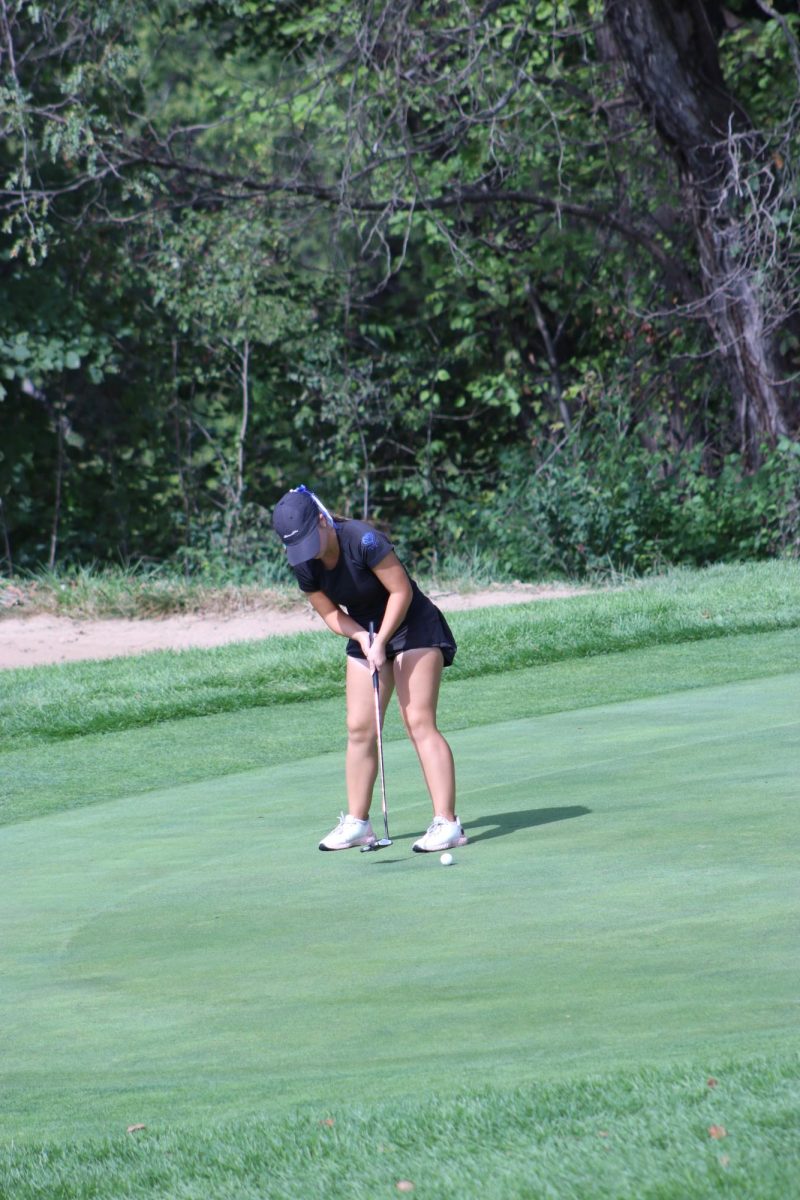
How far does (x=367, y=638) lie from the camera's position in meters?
6.11

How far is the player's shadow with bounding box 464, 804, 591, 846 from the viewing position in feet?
19.7

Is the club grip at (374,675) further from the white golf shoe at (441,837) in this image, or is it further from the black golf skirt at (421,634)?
the white golf shoe at (441,837)

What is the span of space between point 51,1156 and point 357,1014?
0.88 meters

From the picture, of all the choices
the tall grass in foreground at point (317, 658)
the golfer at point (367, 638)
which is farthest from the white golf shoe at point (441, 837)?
the tall grass in foreground at point (317, 658)

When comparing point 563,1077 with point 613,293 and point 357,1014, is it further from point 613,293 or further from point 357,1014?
point 613,293

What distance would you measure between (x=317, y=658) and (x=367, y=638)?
5.31 metres

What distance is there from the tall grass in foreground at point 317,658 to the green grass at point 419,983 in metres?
2.45

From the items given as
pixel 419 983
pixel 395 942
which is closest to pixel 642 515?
pixel 395 942

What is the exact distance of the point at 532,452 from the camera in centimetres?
2044

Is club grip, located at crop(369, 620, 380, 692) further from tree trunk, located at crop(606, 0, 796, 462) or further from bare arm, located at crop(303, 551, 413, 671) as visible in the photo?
tree trunk, located at crop(606, 0, 796, 462)

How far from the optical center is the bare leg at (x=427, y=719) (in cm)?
597

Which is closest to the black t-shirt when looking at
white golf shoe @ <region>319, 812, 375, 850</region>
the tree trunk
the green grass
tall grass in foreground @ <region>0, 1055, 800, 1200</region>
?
white golf shoe @ <region>319, 812, 375, 850</region>

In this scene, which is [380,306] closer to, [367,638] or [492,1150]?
[367,638]

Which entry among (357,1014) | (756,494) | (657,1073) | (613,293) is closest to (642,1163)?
(657,1073)
